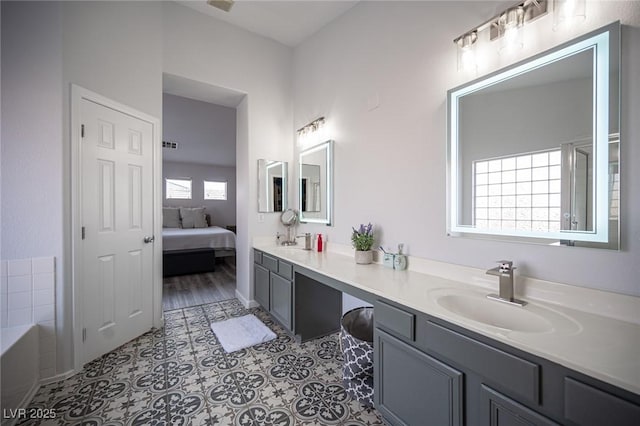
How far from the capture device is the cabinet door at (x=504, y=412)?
894 mm

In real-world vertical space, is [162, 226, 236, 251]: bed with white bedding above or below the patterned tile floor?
above

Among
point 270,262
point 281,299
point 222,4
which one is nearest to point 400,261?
point 281,299

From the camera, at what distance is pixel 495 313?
1.35 m

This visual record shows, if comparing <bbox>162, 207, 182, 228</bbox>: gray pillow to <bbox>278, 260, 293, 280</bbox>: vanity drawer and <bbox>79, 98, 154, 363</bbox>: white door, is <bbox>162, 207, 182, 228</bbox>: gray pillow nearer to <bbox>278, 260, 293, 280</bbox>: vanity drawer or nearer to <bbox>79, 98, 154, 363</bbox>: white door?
<bbox>79, 98, 154, 363</bbox>: white door

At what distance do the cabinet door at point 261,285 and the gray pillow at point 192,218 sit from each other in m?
4.67

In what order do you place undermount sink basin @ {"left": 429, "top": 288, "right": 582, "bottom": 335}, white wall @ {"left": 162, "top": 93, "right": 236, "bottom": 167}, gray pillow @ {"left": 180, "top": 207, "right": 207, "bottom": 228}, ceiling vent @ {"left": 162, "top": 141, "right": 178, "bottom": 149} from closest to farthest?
1. undermount sink basin @ {"left": 429, "top": 288, "right": 582, "bottom": 335}
2. white wall @ {"left": 162, "top": 93, "right": 236, "bottom": 167}
3. ceiling vent @ {"left": 162, "top": 141, "right": 178, "bottom": 149}
4. gray pillow @ {"left": 180, "top": 207, "right": 207, "bottom": 228}

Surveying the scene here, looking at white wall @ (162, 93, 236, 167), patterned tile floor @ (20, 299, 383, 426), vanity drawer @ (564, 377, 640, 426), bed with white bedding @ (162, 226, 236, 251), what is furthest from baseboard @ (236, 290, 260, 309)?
white wall @ (162, 93, 236, 167)

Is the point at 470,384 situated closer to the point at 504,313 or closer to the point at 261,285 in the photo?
the point at 504,313

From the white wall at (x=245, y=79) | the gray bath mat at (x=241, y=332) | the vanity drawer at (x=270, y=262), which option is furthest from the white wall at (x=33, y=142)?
the vanity drawer at (x=270, y=262)

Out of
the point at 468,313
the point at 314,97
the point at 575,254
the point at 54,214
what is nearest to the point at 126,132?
the point at 54,214

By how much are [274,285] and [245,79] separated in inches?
96.4

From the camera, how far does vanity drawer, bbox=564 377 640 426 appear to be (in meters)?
0.72

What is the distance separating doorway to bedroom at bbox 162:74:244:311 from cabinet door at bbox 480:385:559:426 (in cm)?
327

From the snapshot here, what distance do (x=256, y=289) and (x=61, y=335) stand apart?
1645 millimetres
